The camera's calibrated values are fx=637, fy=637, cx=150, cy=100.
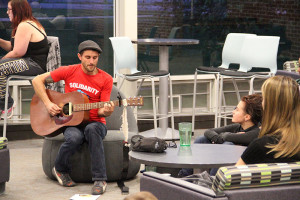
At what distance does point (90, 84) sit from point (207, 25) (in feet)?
10.5

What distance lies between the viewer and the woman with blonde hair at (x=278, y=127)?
10.8ft

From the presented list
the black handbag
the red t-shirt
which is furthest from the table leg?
the black handbag

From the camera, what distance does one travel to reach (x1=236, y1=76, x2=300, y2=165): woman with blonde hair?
3.30 meters

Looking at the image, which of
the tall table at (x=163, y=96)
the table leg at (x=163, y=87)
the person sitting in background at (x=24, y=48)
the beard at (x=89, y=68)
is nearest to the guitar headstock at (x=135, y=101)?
the beard at (x=89, y=68)

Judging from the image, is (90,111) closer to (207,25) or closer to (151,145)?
(151,145)

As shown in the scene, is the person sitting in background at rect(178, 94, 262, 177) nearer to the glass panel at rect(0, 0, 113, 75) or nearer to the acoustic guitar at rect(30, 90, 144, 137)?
the acoustic guitar at rect(30, 90, 144, 137)

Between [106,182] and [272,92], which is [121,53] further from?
[272,92]

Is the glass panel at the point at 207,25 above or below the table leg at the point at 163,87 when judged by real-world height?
above

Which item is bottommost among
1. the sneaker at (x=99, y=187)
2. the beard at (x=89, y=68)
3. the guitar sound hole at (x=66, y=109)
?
the sneaker at (x=99, y=187)

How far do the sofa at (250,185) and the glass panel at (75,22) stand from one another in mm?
4508

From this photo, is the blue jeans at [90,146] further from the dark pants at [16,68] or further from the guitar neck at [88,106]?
the dark pants at [16,68]

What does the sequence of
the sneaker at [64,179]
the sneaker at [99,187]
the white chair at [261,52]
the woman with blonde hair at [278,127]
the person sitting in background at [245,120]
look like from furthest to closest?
the white chair at [261,52], the sneaker at [64,179], the sneaker at [99,187], the person sitting in background at [245,120], the woman with blonde hair at [278,127]

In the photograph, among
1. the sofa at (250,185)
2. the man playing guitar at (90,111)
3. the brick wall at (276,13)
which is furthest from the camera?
the brick wall at (276,13)

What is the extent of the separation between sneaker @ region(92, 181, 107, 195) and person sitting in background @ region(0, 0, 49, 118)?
1.70 meters
